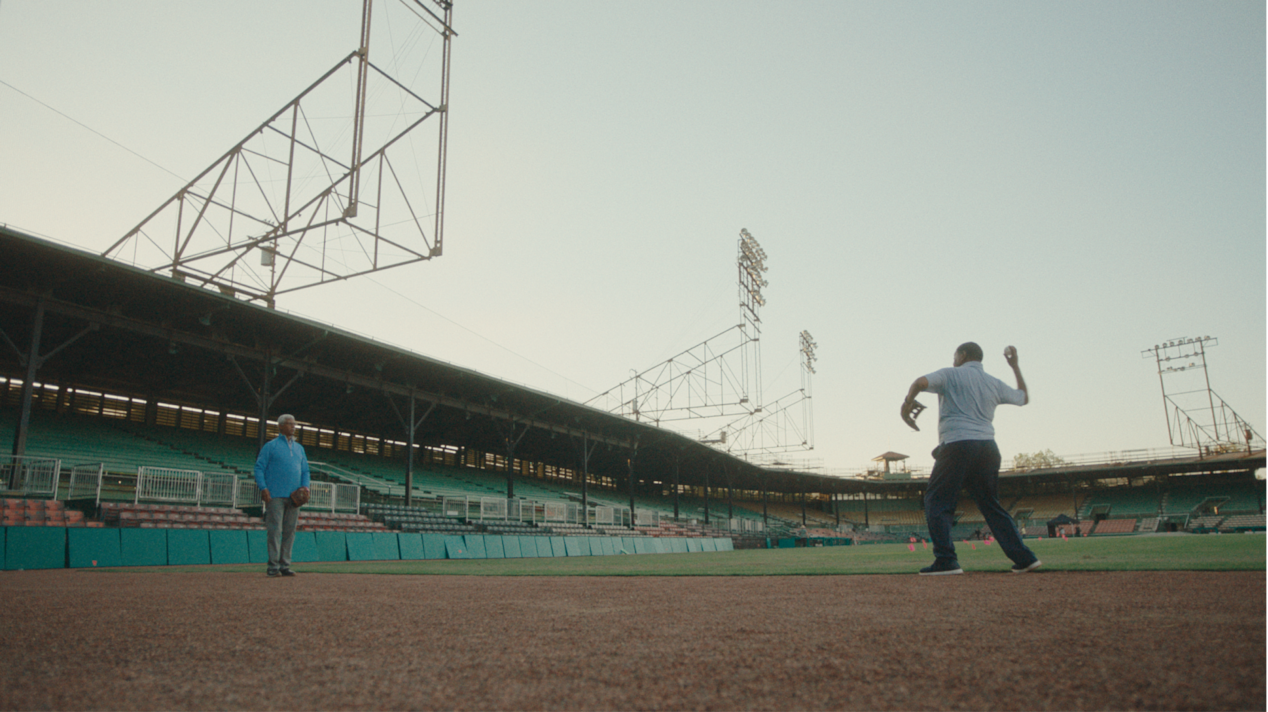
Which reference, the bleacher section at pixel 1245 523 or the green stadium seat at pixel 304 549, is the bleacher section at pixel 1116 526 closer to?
the bleacher section at pixel 1245 523

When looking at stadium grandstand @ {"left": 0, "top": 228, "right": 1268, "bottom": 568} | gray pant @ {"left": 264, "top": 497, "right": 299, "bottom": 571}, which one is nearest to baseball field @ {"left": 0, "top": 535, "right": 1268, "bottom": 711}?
gray pant @ {"left": 264, "top": 497, "right": 299, "bottom": 571}

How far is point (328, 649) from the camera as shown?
2416 mm

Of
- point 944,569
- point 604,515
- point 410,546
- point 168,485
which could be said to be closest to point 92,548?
point 168,485

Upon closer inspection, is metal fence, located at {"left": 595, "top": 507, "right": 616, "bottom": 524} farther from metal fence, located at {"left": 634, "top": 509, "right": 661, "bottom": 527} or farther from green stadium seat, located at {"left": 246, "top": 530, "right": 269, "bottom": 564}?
green stadium seat, located at {"left": 246, "top": 530, "right": 269, "bottom": 564}

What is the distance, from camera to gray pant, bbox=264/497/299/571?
7.25m

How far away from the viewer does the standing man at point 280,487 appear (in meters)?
7.28

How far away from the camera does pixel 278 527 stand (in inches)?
290

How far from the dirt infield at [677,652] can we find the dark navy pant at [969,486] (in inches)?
40.8

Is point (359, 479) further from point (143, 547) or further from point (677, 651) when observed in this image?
point (677, 651)

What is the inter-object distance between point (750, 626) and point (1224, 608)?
181 centimetres

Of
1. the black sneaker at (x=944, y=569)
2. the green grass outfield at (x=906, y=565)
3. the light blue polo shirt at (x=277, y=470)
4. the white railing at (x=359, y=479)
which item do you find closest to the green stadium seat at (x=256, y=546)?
the green grass outfield at (x=906, y=565)

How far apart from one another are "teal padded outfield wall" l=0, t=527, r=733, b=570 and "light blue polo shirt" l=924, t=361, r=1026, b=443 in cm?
858

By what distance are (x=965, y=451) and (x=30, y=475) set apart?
15803 mm

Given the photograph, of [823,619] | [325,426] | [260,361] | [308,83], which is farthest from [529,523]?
[823,619]
